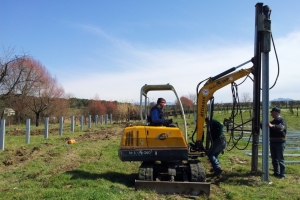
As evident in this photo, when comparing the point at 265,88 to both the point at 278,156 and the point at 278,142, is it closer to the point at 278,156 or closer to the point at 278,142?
the point at 278,142

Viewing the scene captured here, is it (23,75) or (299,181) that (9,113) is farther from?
(299,181)

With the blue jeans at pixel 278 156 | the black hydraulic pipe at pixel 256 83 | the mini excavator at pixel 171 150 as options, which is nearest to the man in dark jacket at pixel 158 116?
the mini excavator at pixel 171 150

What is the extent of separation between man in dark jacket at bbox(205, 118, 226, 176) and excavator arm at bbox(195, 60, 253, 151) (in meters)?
0.32

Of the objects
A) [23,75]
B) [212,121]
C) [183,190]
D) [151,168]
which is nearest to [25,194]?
[151,168]

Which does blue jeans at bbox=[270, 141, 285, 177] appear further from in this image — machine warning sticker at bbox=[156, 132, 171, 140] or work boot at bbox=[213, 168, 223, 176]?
machine warning sticker at bbox=[156, 132, 171, 140]

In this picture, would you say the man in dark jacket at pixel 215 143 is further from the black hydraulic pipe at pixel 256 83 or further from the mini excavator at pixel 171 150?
the black hydraulic pipe at pixel 256 83

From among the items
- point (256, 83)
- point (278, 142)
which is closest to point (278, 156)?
point (278, 142)

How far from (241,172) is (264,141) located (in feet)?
4.59

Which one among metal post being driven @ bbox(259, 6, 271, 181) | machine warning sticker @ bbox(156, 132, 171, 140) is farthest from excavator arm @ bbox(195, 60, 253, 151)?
machine warning sticker @ bbox(156, 132, 171, 140)

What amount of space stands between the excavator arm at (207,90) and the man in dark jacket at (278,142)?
1.62m

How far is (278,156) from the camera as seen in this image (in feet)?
28.3

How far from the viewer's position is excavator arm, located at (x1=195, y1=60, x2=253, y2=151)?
8.27 metres

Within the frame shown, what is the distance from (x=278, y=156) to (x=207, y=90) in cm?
273

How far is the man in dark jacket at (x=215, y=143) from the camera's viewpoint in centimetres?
850
